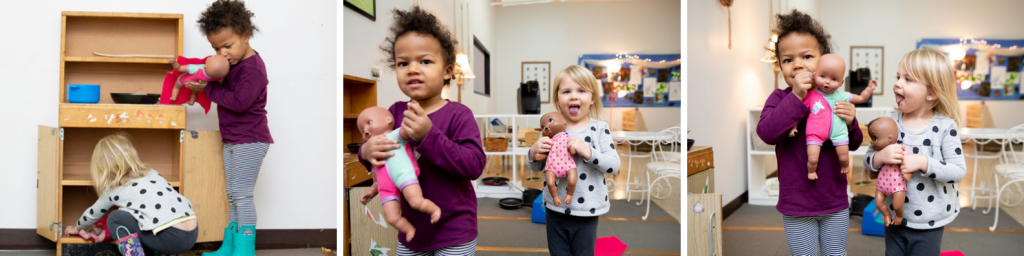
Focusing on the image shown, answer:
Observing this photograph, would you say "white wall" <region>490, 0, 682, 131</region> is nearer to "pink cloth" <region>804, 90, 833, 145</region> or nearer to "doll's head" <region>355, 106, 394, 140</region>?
"pink cloth" <region>804, 90, 833, 145</region>

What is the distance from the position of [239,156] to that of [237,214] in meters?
0.33

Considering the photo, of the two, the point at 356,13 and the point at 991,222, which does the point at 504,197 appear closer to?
the point at 356,13

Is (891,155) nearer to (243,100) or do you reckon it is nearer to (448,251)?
(448,251)

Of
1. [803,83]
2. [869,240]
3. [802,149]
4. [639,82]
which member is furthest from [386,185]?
[869,240]

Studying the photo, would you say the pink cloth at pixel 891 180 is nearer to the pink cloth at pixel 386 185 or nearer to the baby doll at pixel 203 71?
the pink cloth at pixel 386 185

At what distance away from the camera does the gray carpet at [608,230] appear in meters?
1.62

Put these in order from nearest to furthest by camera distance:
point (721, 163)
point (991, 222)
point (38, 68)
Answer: point (38, 68), point (721, 163), point (991, 222)

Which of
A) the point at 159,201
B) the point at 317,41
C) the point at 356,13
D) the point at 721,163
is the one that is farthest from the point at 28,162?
the point at 721,163

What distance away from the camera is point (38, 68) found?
2865 millimetres

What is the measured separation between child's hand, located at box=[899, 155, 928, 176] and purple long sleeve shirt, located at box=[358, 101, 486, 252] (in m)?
1.31

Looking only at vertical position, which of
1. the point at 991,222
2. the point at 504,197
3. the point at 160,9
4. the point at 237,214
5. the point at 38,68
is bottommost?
the point at 991,222

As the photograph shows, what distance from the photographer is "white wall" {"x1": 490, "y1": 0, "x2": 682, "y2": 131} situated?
1.50m

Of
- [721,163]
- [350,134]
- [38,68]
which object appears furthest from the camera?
[721,163]

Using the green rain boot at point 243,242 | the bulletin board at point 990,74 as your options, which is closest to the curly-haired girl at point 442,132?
the green rain boot at point 243,242
